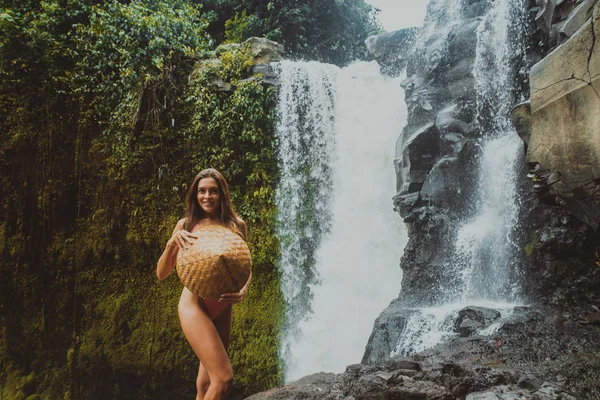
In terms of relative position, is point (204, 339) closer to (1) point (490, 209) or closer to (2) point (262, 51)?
(1) point (490, 209)

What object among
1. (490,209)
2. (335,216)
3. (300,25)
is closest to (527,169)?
(490,209)

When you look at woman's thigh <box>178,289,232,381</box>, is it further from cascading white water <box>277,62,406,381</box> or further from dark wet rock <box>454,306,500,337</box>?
cascading white water <box>277,62,406,381</box>

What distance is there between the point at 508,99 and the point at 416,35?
3888 mm

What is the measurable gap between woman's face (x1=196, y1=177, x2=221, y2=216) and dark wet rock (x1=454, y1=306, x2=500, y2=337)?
3.85 m

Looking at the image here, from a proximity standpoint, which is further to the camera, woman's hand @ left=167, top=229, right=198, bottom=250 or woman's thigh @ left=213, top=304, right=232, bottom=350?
woman's thigh @ left=213, top=304, right=232, bottom=350

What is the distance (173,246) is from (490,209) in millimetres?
6416

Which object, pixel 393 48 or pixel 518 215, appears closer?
pixel 518 215

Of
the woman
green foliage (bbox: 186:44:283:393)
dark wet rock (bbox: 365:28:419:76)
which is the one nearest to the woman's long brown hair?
Answer: the woman

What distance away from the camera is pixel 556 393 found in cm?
252

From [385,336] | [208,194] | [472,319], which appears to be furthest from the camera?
[385,336]

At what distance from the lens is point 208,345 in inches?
78.7

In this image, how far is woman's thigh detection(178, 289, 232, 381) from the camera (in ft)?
6.48

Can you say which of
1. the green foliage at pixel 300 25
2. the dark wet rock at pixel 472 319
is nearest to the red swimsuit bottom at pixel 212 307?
the dark wet rock at pixel 472 319

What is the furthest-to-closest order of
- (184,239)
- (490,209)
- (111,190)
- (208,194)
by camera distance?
1. (111,190)
2. (490,209)
3. (208,194)
4. (184,239)
